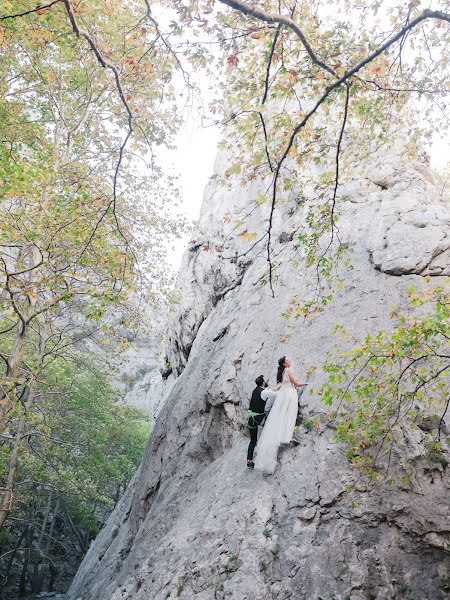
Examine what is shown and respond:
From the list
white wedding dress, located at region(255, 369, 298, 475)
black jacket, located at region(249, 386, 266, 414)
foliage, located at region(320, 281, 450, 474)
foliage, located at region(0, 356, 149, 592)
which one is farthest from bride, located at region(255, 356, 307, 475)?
foliage, located at region(0, 356, 149, 592)

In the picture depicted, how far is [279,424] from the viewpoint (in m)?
7.73

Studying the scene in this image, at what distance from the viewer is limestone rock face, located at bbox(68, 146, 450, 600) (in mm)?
6066

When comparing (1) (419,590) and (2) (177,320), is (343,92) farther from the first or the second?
(2) (177,320)

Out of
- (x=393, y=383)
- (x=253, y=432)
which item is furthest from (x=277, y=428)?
(x=393, y=383)

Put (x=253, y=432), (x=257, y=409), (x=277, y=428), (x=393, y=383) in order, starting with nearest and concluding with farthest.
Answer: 1. (x=393, y=383)
2. (x=277, y=428)
3. (x=253, y=432)
4. (x=257, y=409)

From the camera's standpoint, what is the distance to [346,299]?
9484 millimetres

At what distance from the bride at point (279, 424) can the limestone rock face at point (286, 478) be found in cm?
21

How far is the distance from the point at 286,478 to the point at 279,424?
0.90 meters

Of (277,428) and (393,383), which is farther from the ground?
(393,383)

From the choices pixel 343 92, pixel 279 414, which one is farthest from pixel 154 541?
pixel 343 92

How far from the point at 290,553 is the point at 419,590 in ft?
5.54

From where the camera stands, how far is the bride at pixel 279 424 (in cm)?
753

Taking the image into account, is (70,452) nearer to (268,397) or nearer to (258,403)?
(258,403)

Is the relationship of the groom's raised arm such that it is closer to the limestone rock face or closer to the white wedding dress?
the white wedding dress
